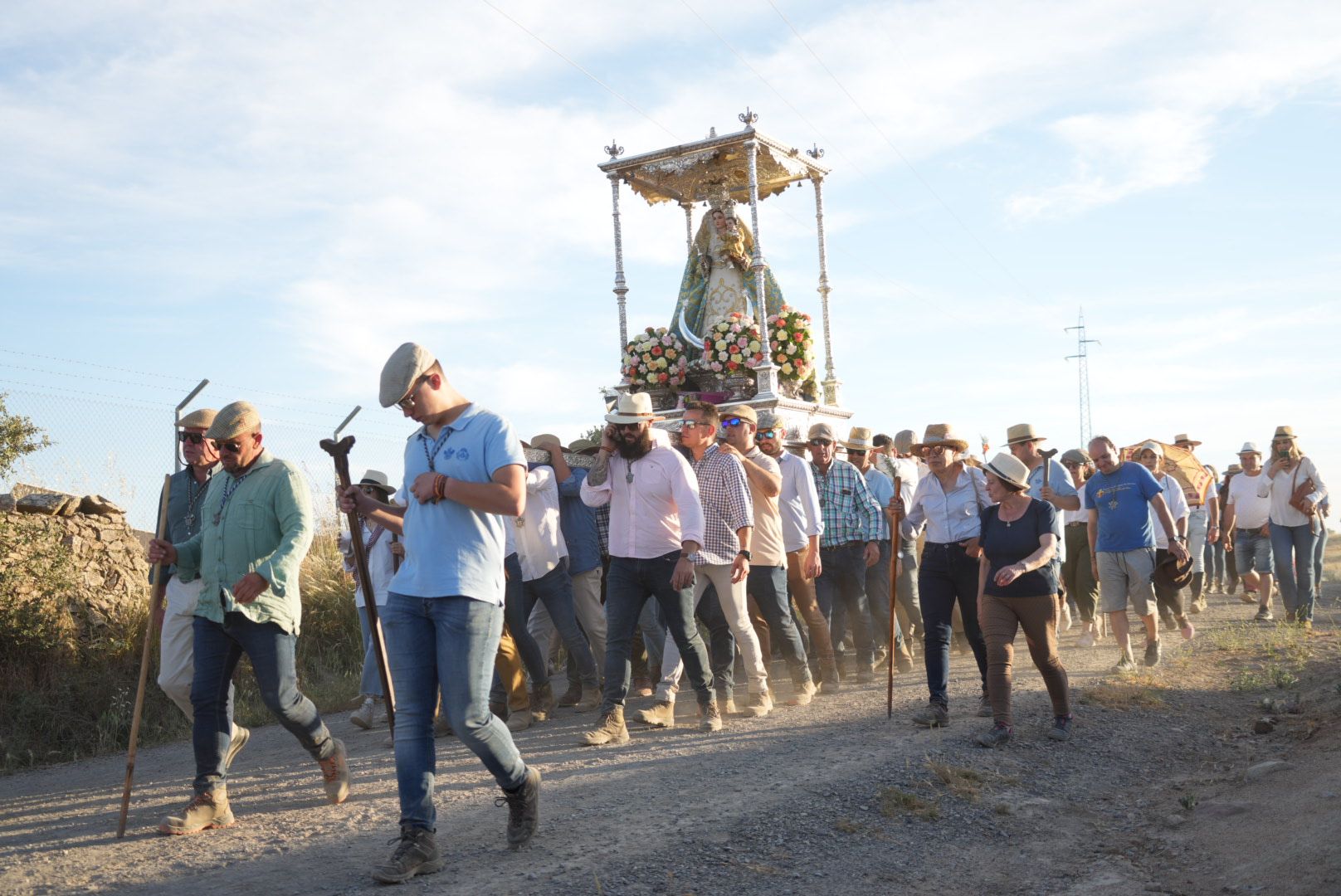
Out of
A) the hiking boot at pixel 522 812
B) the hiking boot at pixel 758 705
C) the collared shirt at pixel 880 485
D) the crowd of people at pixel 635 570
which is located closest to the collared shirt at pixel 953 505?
the crowd of people at pixel 635 570

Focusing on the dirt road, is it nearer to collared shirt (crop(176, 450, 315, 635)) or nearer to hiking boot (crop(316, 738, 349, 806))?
hiking boot (crop(316, 738, 349, 806))

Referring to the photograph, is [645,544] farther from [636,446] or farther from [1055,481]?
[1055,481]

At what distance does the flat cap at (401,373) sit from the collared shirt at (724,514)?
3.50 metres

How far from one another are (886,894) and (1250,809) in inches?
99.5

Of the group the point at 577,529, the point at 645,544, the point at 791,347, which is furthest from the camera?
the point at 791,347

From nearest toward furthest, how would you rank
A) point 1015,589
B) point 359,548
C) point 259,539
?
point 359,548, point 259,539, point 1015,589

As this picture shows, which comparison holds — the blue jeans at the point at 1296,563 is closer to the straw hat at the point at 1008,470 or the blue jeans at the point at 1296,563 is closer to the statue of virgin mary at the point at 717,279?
the statue of virgin mary at the point at 717,279

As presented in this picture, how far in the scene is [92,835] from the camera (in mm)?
6180

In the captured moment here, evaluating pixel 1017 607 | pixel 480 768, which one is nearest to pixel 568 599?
pixel 480 768

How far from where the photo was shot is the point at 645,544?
7883 mm

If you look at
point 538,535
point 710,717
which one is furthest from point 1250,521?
point 538,535

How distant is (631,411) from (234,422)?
2679mm

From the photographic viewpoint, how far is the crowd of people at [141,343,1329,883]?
5164mm

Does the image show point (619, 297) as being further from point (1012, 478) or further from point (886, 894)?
point (886, 894)
